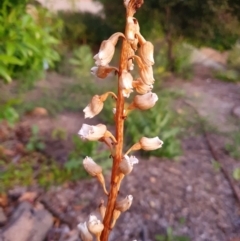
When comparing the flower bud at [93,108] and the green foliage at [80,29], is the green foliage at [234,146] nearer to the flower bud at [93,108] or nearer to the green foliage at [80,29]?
the green foliage at [80,29]

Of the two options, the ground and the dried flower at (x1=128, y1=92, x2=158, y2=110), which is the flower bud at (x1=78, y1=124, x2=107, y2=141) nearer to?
the dried flower at (x1=128, y1=92, x2=158, y2=110)

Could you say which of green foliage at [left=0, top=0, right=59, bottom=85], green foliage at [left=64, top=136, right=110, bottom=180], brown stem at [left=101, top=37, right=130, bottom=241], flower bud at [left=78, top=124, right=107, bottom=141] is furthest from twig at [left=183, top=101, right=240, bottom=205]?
flower bud at [left=78, top=124, right=107, bottom=141]

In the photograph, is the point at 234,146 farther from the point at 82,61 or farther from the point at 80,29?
the point at 80,29

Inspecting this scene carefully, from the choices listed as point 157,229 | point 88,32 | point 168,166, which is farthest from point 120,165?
point 88,32

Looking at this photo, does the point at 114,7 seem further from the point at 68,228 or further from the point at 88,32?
the point at 68,228

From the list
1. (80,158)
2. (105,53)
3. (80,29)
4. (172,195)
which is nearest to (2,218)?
(80,158)
